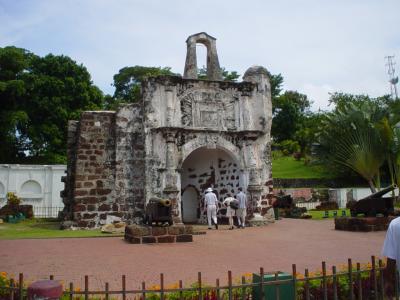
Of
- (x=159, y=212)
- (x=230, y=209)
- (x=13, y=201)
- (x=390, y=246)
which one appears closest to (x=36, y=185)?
(x=13, y=201)

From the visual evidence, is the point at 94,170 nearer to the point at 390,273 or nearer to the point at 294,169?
the point at 390,273

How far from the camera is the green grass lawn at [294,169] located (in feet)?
110

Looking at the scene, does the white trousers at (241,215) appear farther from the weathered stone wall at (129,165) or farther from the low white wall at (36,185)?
the low white wall at (36,185)

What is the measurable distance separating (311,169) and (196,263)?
1173 inches

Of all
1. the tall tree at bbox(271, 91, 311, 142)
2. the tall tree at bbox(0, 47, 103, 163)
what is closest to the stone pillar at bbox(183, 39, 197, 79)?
the tall tree at bbox(0, 47, 103, 163)

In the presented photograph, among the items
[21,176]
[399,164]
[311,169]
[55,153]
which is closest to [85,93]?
[55,153]

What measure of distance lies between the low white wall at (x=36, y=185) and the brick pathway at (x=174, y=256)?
1677 centimetres

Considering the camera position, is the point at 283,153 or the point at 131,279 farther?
the point at 283,153

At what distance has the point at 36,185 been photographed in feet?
87.5

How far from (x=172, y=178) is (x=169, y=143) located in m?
1.30

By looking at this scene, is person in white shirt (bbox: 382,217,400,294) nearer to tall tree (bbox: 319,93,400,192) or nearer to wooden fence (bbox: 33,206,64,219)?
tall tree (bbox: 319,93,400,192)

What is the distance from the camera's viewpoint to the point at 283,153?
41031 millimetres

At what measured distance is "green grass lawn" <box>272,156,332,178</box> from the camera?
33.5 meters

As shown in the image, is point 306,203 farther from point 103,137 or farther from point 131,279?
point 131,279
